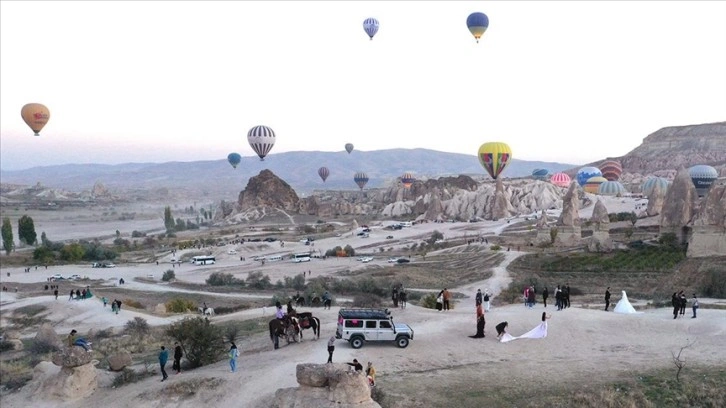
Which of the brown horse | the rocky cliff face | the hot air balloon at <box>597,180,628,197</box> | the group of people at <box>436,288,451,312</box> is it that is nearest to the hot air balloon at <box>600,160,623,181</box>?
the hot air balloon at <box>597,180,628,197</box>

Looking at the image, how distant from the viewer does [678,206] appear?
45.2 meters

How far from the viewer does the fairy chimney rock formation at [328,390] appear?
12.5 meters

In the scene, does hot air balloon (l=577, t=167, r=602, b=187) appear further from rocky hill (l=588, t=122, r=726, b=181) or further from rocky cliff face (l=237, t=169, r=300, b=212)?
rocky cliff face (l=237, t=169, r=300, b=212)

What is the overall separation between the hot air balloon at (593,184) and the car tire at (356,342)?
103741 millimetres

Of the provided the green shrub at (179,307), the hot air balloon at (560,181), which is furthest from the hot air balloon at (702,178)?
the green shrub at (179,307)

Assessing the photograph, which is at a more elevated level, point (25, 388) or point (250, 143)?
point (250, 143)

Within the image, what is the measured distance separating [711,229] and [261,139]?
73.5 meters

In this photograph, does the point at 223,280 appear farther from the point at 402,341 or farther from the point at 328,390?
the point at 328,390

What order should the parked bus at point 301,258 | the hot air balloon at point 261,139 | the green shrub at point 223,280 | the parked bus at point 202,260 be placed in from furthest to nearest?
the hot air balloon at point 261,139, the parked bus at point 202,260, the parked bus at point 301,258, the green shrub at point 223,280

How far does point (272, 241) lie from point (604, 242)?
41800 millimetres

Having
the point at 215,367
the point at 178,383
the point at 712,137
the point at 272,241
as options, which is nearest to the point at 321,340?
the point at 215,367

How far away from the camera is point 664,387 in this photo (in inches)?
550

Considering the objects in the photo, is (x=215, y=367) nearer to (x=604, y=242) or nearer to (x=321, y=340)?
(x=321, y=340)

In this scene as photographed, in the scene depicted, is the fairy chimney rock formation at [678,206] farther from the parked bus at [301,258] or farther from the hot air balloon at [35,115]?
the hot air balloon at [35,115]
